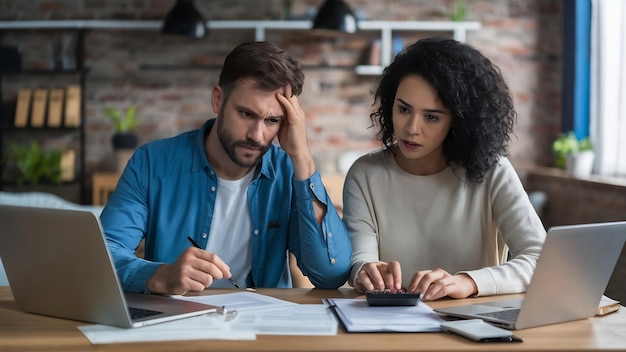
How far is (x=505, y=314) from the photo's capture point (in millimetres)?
1601

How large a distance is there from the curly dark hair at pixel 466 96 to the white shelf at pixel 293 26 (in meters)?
3.69

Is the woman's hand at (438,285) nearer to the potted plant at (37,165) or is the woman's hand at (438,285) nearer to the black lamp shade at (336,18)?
the black lamp shade at (336,18)

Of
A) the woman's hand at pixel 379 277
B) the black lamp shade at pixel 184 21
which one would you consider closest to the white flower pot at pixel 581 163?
the black lamp shade at pixel 184 21

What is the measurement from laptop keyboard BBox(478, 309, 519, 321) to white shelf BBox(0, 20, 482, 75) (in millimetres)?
4367

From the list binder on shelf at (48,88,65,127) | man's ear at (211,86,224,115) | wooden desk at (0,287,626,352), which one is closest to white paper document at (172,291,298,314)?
wooden desk at (0,287,626,352)

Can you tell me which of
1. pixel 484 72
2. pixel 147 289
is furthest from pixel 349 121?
pixel 147 289

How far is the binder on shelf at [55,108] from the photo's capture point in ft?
19.7

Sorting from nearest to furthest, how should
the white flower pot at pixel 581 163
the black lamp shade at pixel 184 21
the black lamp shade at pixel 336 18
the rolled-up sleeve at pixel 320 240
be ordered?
the rolled-up sleeve at pixel 320 240
the white flower pot at pixel 581 163
the black lamp shade at pixel 336 18
the black lamp shade at pixel 184 21

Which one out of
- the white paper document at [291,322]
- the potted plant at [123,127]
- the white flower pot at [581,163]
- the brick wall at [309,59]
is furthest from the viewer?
the brick wall at [309,59]

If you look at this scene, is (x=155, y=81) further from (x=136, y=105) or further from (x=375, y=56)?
(x=375, y=56)

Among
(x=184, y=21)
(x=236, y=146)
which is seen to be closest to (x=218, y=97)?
(x=236, y=146)

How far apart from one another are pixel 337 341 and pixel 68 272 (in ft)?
1.67

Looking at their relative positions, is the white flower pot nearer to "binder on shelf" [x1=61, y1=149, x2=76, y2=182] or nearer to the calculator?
"binder on shelf" [x1=61, y1=149, x2=76, y2=182]

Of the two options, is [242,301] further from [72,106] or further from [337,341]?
[72,106]
